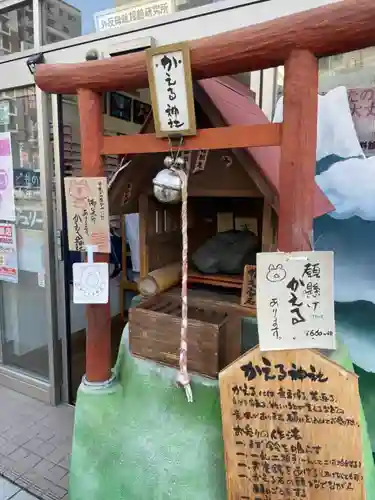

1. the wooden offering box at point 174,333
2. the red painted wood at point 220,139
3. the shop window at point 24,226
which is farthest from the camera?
the shop window at point 24,226

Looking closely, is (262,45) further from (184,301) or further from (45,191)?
(45,191)

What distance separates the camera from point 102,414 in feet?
7.18

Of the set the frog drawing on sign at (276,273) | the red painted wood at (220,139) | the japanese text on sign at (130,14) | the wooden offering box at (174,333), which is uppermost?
the japanese text on sign at (130,14)

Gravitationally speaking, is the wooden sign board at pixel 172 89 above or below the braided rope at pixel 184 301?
above

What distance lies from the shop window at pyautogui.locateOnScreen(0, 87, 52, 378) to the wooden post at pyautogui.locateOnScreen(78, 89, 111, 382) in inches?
62.5

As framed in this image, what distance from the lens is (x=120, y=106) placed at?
3102 mm

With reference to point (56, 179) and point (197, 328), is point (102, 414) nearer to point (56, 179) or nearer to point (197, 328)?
point (197, 328)

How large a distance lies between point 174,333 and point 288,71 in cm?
130

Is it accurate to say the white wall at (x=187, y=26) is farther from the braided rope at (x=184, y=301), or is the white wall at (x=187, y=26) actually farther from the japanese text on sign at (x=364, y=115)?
the braided rope at (x=184, y=301)

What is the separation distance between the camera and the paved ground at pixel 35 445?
9.25ft

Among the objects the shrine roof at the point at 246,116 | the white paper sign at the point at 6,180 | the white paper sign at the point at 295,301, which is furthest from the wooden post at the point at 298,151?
the white paper sign at the point at 6,180

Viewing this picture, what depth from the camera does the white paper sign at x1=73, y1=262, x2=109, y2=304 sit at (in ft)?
6.79

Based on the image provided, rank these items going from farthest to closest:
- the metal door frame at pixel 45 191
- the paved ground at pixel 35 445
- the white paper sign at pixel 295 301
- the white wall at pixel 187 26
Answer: the metal door frame at pixel 45 191, the paved ground at pixel 35 445, the white wall at pixel 187 26, the white paper sign at pixel 295 301

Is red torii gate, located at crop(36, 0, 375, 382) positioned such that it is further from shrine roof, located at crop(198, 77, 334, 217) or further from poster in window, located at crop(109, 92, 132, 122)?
poster in window, located at crop(109, 92, 132, 122)
